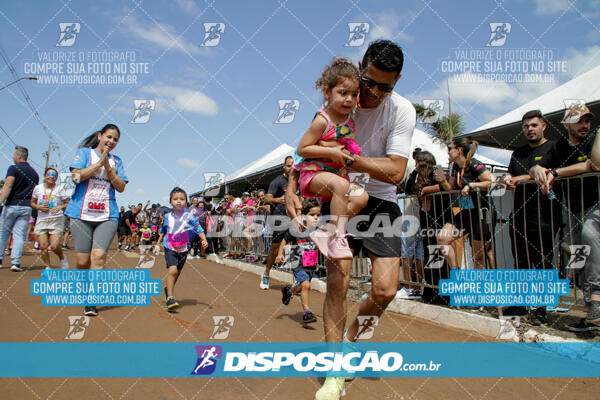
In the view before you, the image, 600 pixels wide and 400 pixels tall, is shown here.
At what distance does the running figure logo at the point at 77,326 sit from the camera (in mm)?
3449

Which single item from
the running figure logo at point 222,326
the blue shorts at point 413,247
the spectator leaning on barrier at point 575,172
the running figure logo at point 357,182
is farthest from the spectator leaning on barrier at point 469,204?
the running figure logo at point 222,326

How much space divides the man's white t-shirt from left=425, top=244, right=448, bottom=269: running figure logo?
2598 mm

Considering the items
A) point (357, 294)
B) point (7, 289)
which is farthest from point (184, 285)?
point (357, 294)

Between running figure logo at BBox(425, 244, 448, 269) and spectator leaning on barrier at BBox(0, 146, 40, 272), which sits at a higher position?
spectator leaning on barrier at BBox(0, 146, 40, 272)

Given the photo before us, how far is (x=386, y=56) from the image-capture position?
101 inches

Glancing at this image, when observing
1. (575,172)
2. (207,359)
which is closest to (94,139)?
(207,359)

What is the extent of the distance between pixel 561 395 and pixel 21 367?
11.8ft

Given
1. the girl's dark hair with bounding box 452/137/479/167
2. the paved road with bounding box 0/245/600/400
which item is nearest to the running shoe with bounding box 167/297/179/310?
the paved road with bounding box 0/245/600/400

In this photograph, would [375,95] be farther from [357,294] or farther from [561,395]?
[357,294]

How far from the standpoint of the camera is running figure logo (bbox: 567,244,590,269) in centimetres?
374

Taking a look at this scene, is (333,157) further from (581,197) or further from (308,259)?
(581,197)

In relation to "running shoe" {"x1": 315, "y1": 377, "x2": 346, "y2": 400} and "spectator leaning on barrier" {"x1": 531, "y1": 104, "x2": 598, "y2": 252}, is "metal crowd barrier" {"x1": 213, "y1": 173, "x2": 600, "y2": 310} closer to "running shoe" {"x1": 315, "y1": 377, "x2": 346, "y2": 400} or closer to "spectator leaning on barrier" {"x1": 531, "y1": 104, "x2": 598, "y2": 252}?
"spectator leaning on barrier" {"x1": 531, "y1": 104, "x2": 598, "y2": 252}

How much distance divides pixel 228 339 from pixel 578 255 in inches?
139

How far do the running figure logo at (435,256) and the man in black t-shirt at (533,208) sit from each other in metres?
0.90
